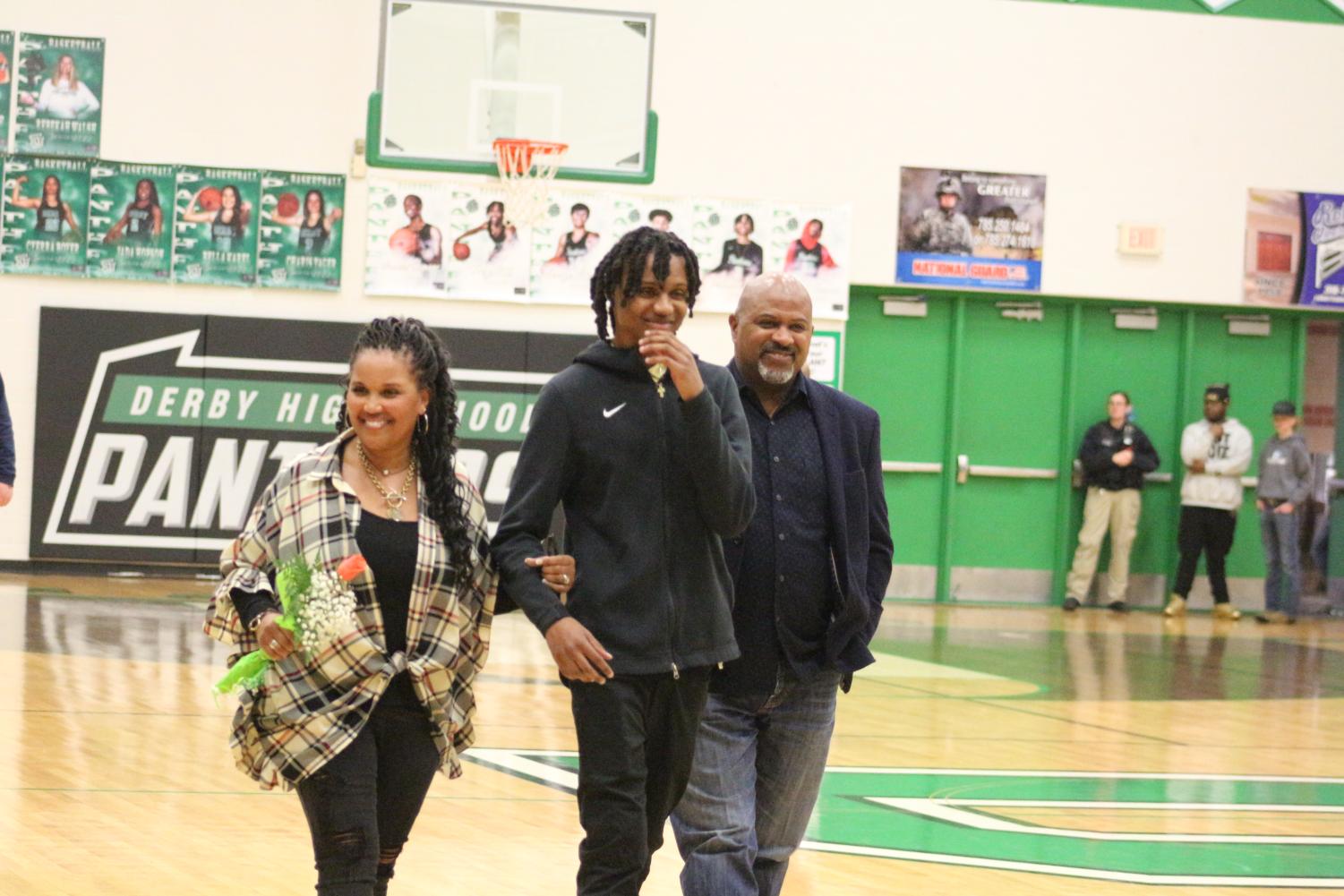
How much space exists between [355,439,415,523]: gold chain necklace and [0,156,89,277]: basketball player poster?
13.7 m

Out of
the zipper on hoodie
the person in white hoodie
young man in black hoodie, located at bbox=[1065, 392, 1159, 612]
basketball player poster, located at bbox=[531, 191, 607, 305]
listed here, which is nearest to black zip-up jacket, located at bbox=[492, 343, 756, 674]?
the zipper on hoodie

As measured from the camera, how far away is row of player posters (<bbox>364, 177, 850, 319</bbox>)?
17.6 meters

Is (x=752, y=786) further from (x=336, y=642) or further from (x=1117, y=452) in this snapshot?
(x=1117, y=452)

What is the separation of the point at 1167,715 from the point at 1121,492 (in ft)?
25.3

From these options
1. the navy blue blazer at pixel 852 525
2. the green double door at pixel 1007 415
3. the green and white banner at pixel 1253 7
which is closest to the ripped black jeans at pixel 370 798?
the navy blue blazer at pixel 852 525

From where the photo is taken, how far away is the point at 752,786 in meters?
4.54

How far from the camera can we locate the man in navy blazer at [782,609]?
14.6 ft

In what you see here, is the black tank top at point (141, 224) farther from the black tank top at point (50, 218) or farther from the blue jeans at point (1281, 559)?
the blue jeans at point (1281, 559)

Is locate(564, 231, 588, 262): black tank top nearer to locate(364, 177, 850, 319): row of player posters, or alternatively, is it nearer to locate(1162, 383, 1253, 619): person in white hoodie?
locate(364, 177, 850, 319): row of player posters

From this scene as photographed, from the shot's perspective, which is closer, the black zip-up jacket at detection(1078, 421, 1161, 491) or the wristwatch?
the wristwatch

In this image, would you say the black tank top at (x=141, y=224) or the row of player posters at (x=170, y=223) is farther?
the black tank top at (x=141, y=224)

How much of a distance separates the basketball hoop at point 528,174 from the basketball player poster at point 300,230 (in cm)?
150

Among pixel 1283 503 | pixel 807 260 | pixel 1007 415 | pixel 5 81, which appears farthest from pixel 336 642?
pixel 1283 503

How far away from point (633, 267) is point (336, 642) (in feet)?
3.31
